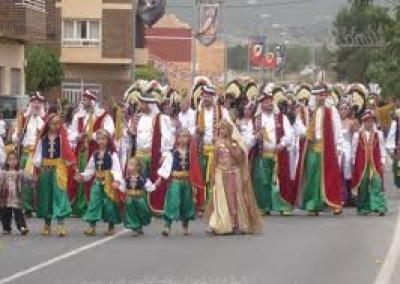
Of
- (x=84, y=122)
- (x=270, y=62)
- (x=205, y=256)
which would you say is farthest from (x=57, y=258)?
(x=270, y=62)

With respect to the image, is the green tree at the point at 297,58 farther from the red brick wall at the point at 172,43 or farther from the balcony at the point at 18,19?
the balcony at the point at 18,19

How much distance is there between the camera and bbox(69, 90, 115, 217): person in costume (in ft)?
66.2

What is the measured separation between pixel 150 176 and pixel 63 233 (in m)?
2.85

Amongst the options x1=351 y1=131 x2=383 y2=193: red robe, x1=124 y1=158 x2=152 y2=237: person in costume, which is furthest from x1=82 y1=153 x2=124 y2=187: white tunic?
x1=351 y1=131 x2=383 y2=193: red robe

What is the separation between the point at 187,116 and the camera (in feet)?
75.6

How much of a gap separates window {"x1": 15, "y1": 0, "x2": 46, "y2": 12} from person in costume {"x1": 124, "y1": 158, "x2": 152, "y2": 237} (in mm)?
23218

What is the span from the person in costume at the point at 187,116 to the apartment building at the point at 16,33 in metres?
17.8

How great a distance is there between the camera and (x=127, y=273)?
46.4 feet

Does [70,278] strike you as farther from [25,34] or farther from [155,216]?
[25,34]

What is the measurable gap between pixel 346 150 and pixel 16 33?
1971cm

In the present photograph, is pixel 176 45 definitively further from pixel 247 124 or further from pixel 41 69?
pixel 247 124

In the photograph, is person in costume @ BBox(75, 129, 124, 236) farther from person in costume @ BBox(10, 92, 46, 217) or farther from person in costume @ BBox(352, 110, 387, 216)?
person in costume @ BBox(352, 110, 387, 216)

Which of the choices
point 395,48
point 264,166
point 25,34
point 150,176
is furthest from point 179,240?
point 395,48

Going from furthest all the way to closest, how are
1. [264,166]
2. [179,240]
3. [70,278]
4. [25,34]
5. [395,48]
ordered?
[395,48], [25,34], [264,166], [179,240], [70,278]
